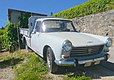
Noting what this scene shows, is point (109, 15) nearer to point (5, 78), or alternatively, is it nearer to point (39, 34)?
point (39, 34)

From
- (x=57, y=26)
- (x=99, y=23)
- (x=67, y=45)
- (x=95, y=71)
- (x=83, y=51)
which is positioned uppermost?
(x=99, y=23)

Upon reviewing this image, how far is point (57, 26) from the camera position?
313 inches

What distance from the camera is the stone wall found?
1270 cm

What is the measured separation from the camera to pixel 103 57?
639 centimetres

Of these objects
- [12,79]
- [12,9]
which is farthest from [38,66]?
[12,9]

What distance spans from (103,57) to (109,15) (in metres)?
7.05

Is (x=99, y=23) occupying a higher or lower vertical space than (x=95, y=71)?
higher

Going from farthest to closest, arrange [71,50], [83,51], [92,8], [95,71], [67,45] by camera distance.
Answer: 1. [92,8]
2. [95,71]
3. [83,51]
4. [71,50]
5. [67,45]

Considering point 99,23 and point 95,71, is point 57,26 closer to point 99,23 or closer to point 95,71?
point 95,71

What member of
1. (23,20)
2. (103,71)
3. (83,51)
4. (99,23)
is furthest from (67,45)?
(23,20)

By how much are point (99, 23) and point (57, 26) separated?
634 cm

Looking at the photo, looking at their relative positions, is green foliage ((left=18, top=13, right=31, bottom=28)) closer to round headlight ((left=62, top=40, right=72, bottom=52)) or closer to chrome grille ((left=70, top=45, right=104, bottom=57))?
chrome grille ((left=70, top=45, right=104, bottom=57))

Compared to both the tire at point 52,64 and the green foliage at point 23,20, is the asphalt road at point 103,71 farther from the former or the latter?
the green foliage at point 23,20

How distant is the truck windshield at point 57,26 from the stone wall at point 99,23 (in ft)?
16.4
